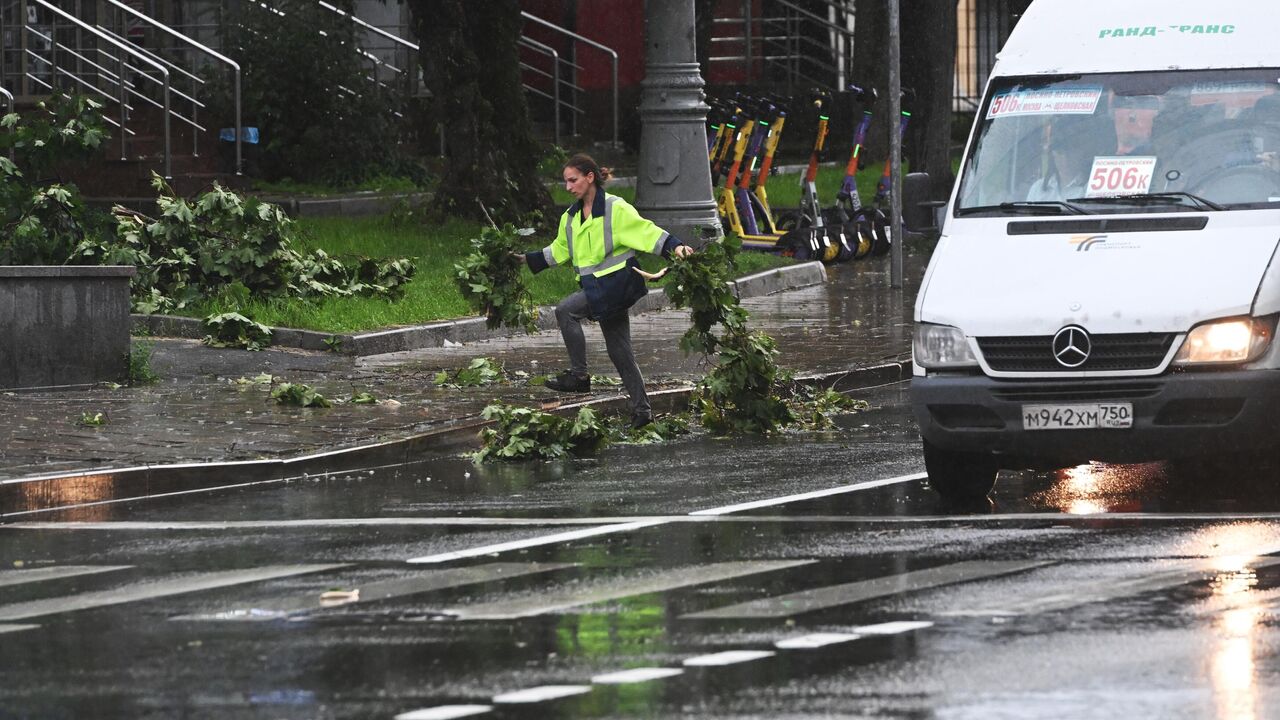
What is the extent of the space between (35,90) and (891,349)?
11700 millimetres

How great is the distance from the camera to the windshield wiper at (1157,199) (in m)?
10.6

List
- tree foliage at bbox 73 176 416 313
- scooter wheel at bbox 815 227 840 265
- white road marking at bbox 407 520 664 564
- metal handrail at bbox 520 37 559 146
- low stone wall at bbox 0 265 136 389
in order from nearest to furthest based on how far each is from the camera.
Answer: white road marking at bbox 407 520 664 564 < low stone wall at bbox 0 265 136 389 < tree foliage at bbox 73 176 416 313 < scooter wheel at bbox 815 227 840 265 < metal handrail at bbox 520 37 559 146

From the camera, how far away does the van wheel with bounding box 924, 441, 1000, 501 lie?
10359mm

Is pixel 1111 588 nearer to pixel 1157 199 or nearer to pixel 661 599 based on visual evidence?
pixel 661 599

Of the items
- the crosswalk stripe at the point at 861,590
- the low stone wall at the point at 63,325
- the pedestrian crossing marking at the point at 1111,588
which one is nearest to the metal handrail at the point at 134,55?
the low stone wall at the point at 63,325

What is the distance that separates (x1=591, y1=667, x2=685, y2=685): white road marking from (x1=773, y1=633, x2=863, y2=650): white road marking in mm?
444

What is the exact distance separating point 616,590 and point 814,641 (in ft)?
3.94

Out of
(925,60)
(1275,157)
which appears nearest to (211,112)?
(925,60)

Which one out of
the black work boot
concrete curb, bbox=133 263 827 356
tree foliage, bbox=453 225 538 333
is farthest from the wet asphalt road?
concrete curb, bbox=133 263 827 356

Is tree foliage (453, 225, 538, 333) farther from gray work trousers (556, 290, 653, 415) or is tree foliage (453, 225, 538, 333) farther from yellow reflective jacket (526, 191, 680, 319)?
yellow reflective jacket (526, 191, 680, 319)

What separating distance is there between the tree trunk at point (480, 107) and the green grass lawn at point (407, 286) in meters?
0.41

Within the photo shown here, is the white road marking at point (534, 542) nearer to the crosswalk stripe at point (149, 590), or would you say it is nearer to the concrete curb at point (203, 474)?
the crosswalk stripe at point (149, 590)

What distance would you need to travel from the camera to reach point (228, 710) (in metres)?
6.44

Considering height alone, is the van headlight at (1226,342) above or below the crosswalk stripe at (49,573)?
above
